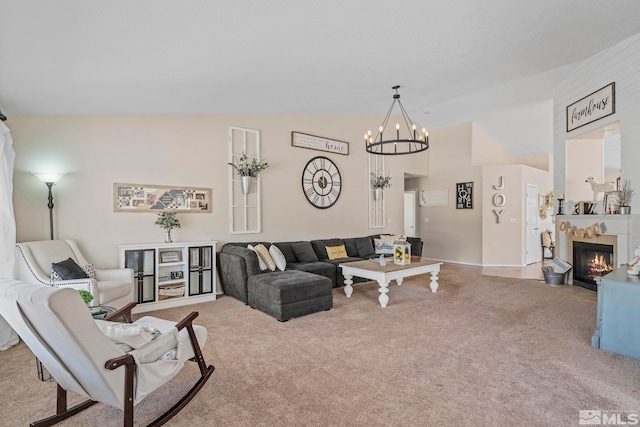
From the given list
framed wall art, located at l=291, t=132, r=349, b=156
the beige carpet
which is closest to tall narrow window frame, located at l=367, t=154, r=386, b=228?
framed wall art, located at l=291, t=132, r=349, b=156

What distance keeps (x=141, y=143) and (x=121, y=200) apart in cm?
83

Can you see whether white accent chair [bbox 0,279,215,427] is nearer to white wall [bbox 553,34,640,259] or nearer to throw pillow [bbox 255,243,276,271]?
throw pillow [bbox 255,243,276,271]

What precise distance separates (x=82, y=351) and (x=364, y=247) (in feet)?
17.7

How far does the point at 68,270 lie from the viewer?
11.3 ft

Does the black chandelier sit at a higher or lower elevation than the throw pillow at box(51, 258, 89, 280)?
higher

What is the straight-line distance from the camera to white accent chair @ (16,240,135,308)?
3.34 meters

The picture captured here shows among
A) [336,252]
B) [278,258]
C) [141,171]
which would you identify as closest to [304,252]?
[336,252]

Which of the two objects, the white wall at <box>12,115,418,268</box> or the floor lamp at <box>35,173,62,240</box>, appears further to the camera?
the white wall at <box>12,115,418,268</box>

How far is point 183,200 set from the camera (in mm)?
4824

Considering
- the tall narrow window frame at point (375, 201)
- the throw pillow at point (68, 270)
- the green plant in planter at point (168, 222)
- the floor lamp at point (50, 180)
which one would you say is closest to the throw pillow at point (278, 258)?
the green plant in planter at point (168, 222)

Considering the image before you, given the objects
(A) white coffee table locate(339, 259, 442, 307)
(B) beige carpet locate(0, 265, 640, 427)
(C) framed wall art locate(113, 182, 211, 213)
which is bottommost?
(B) beige carpet locate(0, 265, 640, 427)

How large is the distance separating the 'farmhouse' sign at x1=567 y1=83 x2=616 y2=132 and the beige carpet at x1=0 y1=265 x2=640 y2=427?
2932 millimetres

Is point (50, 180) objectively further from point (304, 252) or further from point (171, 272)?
point (304, 252)

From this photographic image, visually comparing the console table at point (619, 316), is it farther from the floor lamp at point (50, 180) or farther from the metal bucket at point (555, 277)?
the floor lamp at point (50, 180)
